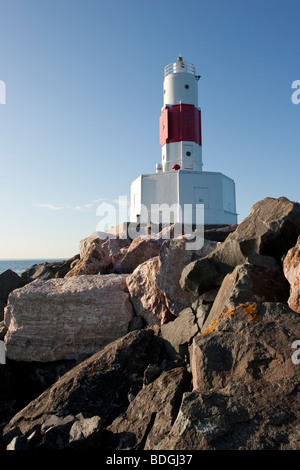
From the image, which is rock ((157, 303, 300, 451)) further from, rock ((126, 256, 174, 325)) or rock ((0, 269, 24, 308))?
rock ((0, 269, 24, 308))

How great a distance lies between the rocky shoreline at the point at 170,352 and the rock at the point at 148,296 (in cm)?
2

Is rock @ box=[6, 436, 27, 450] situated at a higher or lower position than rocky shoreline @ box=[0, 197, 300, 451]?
lower

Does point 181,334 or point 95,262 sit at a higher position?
point 95,262

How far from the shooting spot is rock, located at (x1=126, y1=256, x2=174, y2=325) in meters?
4.98

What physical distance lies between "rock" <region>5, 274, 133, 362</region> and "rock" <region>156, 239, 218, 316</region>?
27.5 inches

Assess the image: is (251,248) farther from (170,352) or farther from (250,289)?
(170,352)

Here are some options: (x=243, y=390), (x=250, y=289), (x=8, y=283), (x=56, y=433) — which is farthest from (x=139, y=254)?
(x=8, y=283)

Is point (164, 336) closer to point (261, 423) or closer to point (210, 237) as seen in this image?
point (261, 423)

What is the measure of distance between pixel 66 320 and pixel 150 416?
2.36 m

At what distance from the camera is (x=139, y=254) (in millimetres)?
6746

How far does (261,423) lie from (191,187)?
2123 cm

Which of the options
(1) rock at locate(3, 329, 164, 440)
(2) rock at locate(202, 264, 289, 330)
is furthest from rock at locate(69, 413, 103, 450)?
(2) rock at locate(202, 264, 289, 330)

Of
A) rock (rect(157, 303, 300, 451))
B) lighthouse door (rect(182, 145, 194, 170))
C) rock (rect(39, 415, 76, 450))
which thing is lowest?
rock (rect(39, 415, 76, 450))
